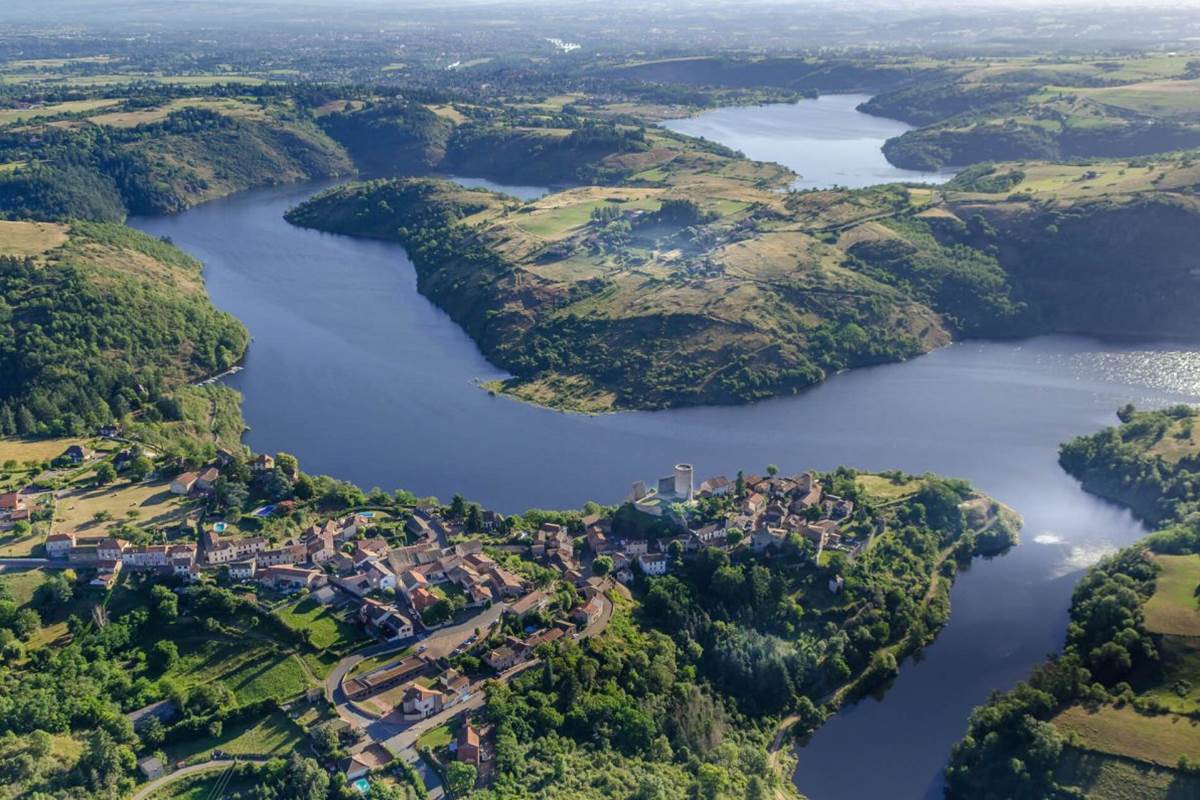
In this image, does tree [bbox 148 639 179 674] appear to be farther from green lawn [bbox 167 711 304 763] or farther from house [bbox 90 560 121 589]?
house [bbox 90 560 121 589]

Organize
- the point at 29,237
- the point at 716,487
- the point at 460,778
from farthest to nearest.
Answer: the point at 29,237 < the point at 716,487 < the point at 460,778

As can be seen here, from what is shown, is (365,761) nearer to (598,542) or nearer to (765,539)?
(598,542)

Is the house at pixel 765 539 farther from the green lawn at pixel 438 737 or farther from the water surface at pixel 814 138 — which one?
the water surface at pixel 814 138

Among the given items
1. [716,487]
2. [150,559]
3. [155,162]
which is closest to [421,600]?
[150,559]

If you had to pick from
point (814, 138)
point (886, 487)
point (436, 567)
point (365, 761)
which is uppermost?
point (814, 138)

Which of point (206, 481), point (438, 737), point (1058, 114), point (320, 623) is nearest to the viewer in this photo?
point (438, 737)

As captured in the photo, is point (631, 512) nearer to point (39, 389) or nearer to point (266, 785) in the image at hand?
point (266, 785)
